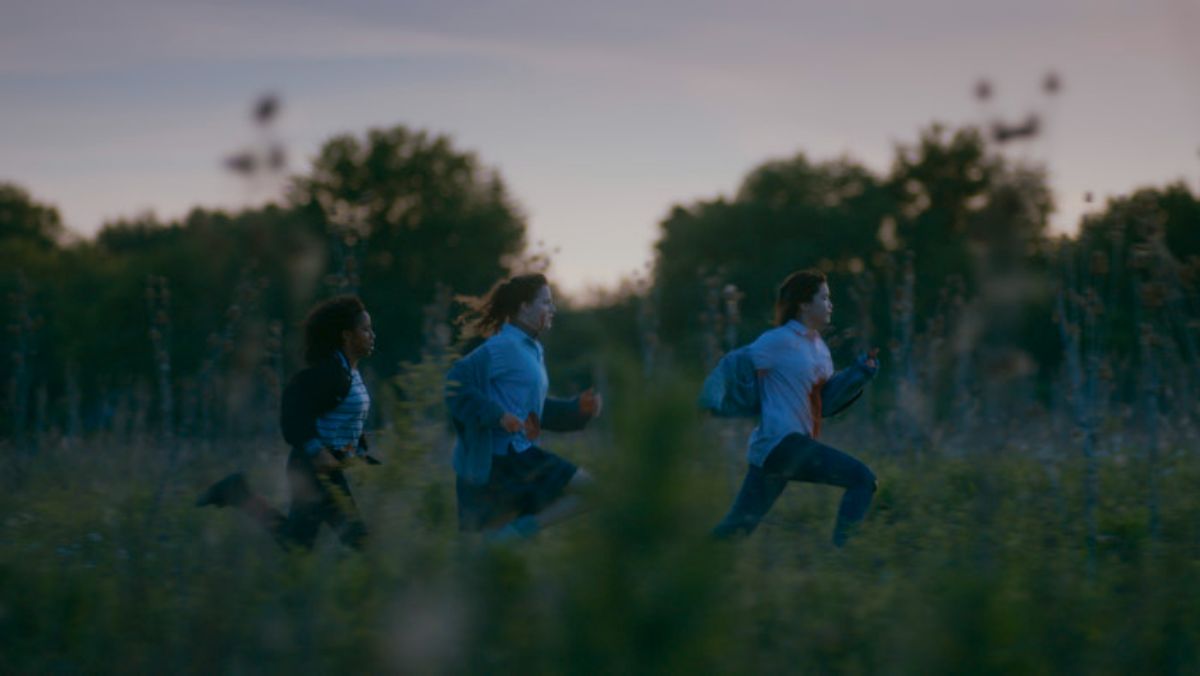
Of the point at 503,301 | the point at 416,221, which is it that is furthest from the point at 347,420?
the point at 416,221

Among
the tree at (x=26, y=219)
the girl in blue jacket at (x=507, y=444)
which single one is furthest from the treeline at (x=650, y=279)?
the tree at (x=26, y=219)

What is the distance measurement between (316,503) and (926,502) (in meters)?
4.25

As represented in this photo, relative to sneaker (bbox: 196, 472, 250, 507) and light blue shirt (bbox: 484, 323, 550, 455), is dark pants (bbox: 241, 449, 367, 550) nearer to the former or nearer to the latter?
sneaker (bbox: 196, 472, 250, 507)

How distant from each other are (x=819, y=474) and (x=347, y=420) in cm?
255

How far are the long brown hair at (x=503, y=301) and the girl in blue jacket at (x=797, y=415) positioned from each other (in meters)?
1.24

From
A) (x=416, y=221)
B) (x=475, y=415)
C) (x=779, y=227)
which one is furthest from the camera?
(x=779, y=227)

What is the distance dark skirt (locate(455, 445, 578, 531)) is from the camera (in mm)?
6438

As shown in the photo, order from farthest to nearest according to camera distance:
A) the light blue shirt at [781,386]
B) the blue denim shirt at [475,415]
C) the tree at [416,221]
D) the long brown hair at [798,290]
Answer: the tree at [416,221] → the long brown hair at [798,290] → the light blue shirt at [781,386] → the blue denim shirt at [475,415]

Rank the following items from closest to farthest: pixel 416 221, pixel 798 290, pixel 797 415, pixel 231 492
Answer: pixel 231 492 → pixel 797 415 → pixel 798 290 → pixel 416 221

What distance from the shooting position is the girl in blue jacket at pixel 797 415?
6820 millimetres

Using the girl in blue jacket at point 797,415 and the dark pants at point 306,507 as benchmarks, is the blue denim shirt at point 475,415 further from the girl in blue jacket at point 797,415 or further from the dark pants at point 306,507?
the girl in blue jacket at point 797,415

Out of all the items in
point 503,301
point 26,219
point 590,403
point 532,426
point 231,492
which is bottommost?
point 231,492

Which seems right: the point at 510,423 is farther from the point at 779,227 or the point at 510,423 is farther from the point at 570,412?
the point at 779,227

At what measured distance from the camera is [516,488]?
646 cm
